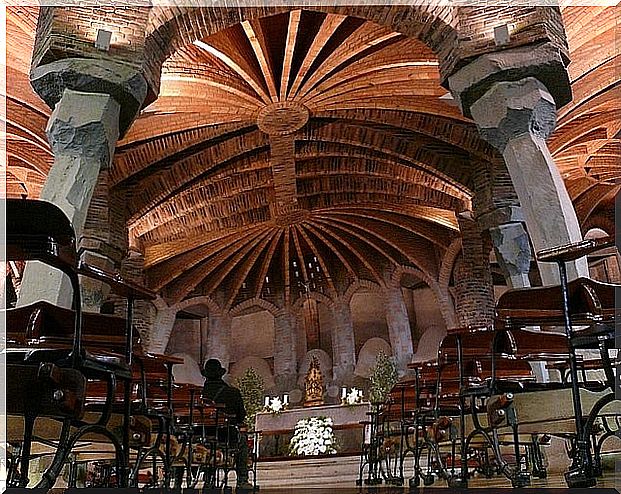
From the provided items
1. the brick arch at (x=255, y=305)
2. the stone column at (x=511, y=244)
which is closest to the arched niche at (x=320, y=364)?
the brick arch at (x=255, y=305)

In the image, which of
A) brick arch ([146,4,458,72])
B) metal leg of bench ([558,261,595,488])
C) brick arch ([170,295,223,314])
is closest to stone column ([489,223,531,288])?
brick arch ([146,4,458,72])

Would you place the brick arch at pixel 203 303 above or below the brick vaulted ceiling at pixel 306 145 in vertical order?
below

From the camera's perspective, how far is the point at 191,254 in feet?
58.0

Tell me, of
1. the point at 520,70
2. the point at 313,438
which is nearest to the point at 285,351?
the point at 313,438

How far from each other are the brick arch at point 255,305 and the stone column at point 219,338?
15.0 inches

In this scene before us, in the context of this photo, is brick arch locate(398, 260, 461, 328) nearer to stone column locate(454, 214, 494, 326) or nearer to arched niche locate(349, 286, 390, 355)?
arched niche locate(349, 286, 390, 355)

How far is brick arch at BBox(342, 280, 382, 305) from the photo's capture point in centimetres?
1888

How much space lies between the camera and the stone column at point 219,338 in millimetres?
18891

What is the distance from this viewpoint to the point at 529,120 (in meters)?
6.70

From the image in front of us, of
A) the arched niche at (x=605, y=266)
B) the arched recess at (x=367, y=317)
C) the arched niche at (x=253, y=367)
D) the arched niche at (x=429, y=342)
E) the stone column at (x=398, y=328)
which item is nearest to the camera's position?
the stone column at (x=398, y=328)

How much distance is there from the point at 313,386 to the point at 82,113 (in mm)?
12589

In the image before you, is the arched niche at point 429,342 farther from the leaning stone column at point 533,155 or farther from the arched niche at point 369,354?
the leaning stone column at point 533,155

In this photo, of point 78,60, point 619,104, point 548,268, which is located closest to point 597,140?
point 619,104

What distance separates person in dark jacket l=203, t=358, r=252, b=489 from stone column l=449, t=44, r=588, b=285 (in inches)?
145
